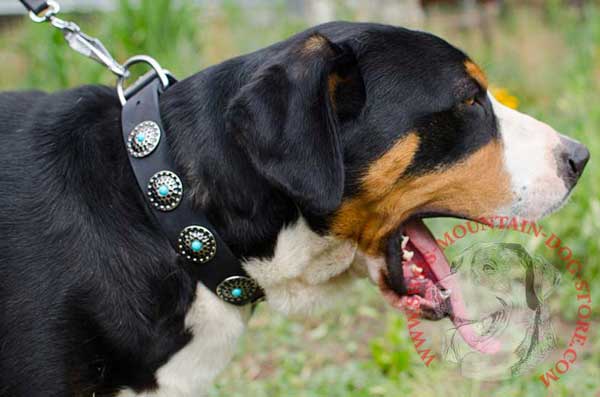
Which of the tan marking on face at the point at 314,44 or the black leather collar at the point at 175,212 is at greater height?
the tan marking on face at the point at 314,44

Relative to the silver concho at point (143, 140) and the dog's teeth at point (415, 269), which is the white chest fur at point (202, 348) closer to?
the silver concho at point (143, 140)

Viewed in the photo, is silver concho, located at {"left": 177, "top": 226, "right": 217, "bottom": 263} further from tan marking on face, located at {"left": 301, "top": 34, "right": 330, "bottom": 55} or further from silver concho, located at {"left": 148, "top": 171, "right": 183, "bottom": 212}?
tan marking on face, located at {"left": 301, "top": 34, "right": 330, "bottom": 55}

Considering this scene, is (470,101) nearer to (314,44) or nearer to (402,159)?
(402,159)

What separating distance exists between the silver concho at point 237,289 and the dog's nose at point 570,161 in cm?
104

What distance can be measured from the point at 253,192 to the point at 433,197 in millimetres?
589

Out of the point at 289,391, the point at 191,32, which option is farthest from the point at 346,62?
the point at 191,32

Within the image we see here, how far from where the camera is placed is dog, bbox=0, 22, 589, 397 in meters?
2.29

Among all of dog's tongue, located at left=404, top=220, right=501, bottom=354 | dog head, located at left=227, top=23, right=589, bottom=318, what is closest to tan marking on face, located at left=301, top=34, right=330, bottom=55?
dog head, located at left=227, top=23, right=589, bottom=318

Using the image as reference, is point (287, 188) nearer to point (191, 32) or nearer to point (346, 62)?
point (346, 62)

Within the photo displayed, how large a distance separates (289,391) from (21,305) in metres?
1.73

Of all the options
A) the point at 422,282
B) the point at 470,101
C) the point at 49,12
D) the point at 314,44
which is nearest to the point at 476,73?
the point at 470,101

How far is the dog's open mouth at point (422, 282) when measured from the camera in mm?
2658

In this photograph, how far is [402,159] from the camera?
249 cm

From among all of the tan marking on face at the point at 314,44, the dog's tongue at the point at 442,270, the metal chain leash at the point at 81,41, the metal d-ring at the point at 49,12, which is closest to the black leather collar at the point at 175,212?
the metal chain leash at the point at 81,41
